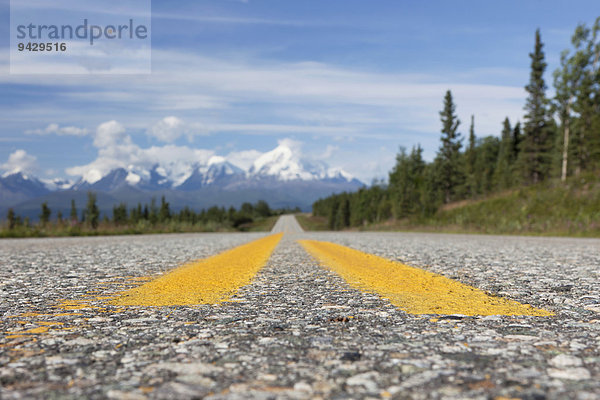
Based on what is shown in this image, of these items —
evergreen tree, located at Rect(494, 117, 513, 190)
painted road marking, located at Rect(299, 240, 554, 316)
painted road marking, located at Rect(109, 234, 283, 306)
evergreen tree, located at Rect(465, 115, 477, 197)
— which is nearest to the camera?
painted road marking, located at Rect(299, 240, 554, 316)

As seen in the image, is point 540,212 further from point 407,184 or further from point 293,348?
point 407,184

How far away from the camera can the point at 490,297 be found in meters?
4.34

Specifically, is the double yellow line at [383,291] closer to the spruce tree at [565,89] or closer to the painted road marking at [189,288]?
the painted road marking at [189,288]

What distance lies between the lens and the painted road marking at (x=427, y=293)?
3.67 meters

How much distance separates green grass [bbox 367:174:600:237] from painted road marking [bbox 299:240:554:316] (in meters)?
20.5

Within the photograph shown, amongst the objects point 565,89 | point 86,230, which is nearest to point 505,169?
point 565,89

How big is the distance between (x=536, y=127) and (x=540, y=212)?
25824 mm

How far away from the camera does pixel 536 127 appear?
56594mm

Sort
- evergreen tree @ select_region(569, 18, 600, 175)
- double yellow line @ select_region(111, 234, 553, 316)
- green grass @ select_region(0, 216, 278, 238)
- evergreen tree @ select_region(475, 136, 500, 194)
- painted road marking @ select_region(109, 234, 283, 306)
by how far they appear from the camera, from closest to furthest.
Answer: double yellow line @ select_region(111, 234, 553, 316), painted road marking @ select_region(109, 234, 283, 306), green grass @ select_region(0, 216, 278, 238), evergreen tree @ select_region(569, 18, 600, 175), evergreen tree @ select_region(475, 136, 500, 194)

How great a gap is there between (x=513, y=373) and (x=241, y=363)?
1495mm

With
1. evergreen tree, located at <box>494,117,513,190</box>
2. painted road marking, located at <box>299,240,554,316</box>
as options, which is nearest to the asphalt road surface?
painted road marking, located at <box>299,240,554,316</box>

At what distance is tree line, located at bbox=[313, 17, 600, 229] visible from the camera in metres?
45.0

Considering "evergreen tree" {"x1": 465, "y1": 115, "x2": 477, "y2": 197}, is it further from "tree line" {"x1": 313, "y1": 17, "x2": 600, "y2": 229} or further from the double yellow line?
the double yellow line

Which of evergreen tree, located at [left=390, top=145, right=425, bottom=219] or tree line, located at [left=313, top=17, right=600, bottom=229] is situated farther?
evergreen tree, located at [left=390, top=145, right=425, bottom=219]
